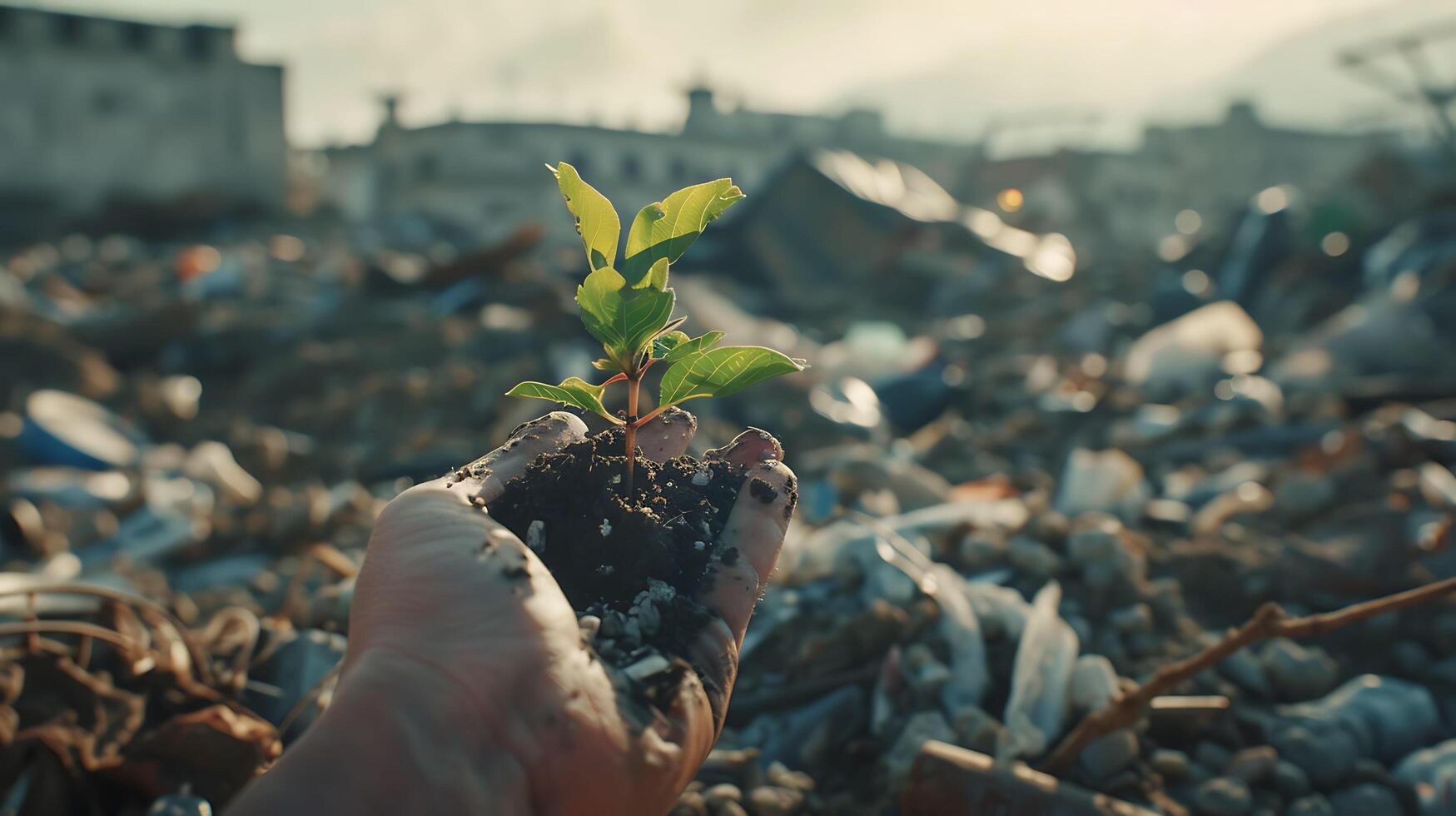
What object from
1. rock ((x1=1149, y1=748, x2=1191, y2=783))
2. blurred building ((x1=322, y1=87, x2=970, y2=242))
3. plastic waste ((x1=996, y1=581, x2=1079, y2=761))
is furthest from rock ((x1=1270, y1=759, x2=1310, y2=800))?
blurred building ((x1=322, y1=87, x2=970, y2=242))

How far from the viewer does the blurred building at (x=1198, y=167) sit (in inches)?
854

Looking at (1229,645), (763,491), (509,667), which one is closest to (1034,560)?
(1229,645)

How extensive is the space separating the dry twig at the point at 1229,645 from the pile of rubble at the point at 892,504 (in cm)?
11

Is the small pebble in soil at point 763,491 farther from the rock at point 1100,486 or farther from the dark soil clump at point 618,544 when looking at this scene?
the rock at point 1100,486

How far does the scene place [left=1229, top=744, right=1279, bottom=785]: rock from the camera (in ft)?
6.28

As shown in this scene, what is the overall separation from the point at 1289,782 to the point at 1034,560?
0.82 meters

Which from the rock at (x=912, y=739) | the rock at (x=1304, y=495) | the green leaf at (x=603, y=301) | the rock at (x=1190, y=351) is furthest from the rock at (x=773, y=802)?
the rock at (x=1190, y=351)

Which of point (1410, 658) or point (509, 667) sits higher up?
point (509, 667)

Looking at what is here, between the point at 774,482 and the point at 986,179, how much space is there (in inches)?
808

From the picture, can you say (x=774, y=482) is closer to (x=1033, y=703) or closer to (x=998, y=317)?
(x=1033, y=703)

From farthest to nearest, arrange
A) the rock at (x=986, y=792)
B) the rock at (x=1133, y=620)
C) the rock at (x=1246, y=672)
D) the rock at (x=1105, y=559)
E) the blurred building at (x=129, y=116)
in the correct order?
the blurred building at (x=129, y=116) < the rock at (x=1105, y=559) < the rock at (x=1133, y=620) < the rock at (x=1246, y=672) < the rock at (x=986, y=792)

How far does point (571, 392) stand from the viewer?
1.18 m

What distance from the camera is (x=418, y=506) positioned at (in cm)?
108

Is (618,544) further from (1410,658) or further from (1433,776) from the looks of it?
(1410,658)
